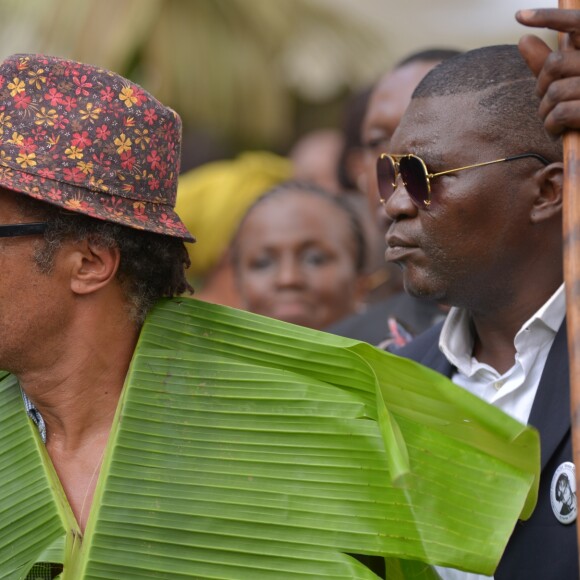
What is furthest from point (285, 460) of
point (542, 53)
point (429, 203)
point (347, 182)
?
point (347, 182)

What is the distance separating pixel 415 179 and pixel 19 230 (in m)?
1.12

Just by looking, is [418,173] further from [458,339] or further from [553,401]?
[553,401]

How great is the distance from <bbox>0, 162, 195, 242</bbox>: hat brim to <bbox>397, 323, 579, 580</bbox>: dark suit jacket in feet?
3.45

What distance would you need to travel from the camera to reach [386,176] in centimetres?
365

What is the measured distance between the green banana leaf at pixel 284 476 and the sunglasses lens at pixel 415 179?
57cm

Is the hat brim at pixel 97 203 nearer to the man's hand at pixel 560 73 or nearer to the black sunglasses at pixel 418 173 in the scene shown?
the black sunglasses at pixel 418 173

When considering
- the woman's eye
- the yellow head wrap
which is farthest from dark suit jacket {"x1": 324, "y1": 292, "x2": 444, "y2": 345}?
the yellow head wrap

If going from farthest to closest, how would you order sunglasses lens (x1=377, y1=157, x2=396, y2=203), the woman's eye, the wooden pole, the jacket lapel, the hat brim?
the woman's eye
sunglasses lens (x1=377, y1=157, x2=396, y2=203)
the jacket lapel
the hat brim
the wooden pole

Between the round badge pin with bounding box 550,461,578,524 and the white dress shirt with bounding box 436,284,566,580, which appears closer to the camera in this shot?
the round badge pin with bounding box 550,461,578,524

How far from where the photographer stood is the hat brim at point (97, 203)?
304cm

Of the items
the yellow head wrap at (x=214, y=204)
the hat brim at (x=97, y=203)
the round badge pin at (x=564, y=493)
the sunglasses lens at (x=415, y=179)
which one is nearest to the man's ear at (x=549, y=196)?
the sunglasses lens at (x=415, y=179)

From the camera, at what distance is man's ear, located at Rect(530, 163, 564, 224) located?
347cm

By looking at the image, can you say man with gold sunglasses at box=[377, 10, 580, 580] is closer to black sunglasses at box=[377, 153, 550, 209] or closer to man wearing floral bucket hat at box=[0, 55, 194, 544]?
black sunglasses at box=[377, 153, 550, 209]

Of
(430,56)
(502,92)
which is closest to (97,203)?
(502,92)
